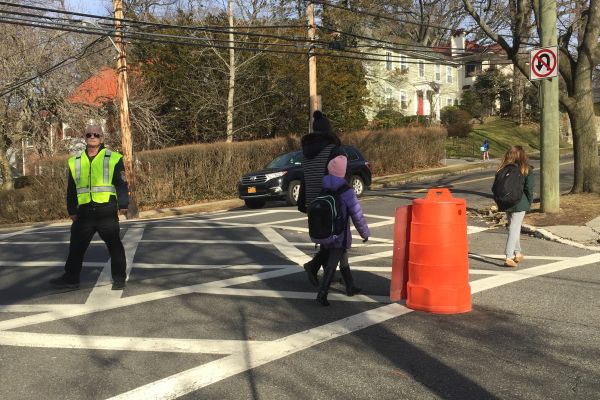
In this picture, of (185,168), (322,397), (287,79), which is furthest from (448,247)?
(287,79)

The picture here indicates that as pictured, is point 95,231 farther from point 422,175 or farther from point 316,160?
point 422,175

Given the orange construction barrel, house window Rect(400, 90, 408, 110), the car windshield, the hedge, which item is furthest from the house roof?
house window Rect(400, 90, 408, 110)

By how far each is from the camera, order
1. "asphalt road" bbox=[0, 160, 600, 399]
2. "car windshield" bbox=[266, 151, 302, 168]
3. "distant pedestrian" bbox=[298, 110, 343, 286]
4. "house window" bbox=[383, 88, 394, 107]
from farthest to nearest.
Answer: "house window" bbox=[383, 88, 394, 107] < "car windshield" bbox=[266, 151, 302, 168] < "distant pedestrian" bbox=[298, 110, 343, 286] < "asphalt road" bbox=[0, 160, 600, 399]

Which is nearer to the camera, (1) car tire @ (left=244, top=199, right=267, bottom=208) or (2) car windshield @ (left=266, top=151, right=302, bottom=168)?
(1) car tire @ (left=244, top=199, right=267, bottom=208)

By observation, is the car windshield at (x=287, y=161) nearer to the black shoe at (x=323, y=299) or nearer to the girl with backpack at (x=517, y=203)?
the girl with backpack at (x=517, y=203)

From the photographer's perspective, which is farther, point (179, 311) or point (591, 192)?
point (591, 192)

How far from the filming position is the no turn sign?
A: 11094 mm

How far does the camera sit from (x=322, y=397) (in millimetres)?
3754

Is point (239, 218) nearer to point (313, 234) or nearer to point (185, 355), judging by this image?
point (313, 234)

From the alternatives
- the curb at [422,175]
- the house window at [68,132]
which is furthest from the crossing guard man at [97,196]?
the house window at [68,132]

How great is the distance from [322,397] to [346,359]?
2.27 ft

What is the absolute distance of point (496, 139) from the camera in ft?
143

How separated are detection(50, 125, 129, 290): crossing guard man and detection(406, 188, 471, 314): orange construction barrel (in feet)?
10.9

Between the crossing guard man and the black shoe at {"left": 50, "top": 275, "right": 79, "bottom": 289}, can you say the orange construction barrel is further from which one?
the black shoe at {"left": 50, "top": 275, "right": 79, "bottom": 289}
